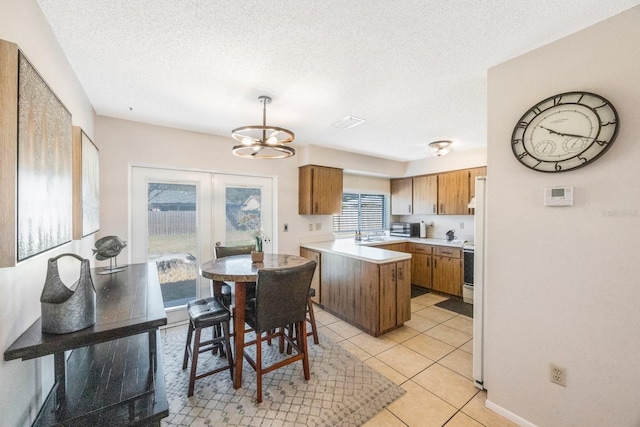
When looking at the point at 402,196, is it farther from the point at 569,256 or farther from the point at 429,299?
the point at 569,256

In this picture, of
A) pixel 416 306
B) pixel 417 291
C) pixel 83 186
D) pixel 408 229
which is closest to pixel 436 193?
pixel 408 229

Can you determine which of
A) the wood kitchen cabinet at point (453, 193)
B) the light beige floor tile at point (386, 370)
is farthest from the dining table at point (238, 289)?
the wood kitchen cabinet at point (453, 193)

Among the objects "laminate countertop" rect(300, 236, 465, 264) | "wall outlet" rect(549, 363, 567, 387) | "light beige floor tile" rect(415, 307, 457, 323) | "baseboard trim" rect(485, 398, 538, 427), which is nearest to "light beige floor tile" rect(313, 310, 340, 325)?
"laminate countertop" rect(300, 236, 465, 264)

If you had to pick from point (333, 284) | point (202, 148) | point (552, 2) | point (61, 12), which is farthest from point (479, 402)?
point (202, 148)

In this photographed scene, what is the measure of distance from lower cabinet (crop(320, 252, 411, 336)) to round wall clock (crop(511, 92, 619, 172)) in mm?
1712

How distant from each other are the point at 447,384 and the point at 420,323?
1183 mm

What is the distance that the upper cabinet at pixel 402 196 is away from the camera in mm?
5273

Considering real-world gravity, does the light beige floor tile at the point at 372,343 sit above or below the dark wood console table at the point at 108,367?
below

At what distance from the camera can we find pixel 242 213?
371 cm

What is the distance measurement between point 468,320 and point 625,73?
298 cm

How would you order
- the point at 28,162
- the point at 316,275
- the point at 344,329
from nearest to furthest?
the point at 28,162 < the point at 344,329 < the point at 316,275

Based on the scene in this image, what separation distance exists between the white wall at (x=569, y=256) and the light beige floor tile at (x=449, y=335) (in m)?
1.02

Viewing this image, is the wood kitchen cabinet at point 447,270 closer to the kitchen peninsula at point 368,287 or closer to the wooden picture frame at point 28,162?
the kitchen peninsula at point 368,287

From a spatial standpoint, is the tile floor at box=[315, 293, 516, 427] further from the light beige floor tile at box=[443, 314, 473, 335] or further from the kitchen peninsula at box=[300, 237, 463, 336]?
the kitchen peninsula at box=[300, 237, 463, 336]
